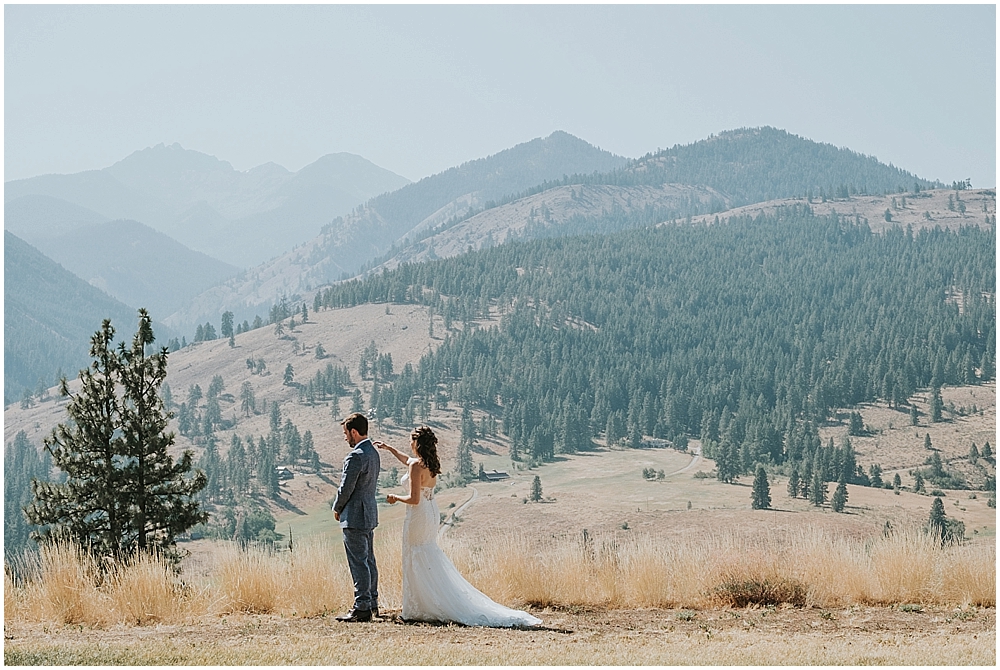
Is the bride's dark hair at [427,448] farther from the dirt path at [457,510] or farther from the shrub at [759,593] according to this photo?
the dirt path at [457,510]

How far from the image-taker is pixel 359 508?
32.5 ft

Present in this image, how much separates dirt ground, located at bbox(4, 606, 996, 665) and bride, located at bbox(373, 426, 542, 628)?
215mm

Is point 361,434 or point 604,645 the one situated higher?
point 361,434

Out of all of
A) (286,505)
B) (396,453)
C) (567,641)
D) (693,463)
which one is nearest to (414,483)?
(396,453)

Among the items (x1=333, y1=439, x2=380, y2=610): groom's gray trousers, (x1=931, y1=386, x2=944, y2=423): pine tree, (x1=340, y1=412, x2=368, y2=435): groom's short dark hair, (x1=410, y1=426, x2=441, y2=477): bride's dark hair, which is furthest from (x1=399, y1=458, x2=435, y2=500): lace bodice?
(x1=931, y1=386, x2=944, y2=423): pine tree

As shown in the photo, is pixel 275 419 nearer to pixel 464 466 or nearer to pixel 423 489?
pixel 464 466

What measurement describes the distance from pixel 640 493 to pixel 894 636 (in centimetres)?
9028

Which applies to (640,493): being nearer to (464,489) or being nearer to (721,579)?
(464,489)

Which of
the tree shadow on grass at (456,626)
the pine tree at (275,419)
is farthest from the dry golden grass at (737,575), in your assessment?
the pine tree at (275,419)

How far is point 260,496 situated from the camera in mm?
109875

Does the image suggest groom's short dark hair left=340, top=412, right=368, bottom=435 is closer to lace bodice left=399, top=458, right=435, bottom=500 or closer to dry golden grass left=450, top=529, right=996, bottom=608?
lace bodice left=399, top=458, right=435, bottom=500

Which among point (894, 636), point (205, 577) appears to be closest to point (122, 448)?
point (205, 577)

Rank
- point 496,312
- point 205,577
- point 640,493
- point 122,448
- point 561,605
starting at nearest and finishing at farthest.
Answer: point 561,605, point 205,577, point 122,448, point 640,493, point 496,312

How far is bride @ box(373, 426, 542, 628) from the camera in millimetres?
9859
